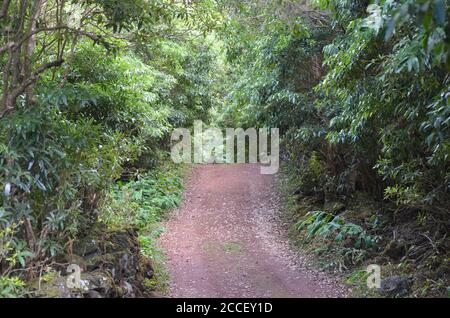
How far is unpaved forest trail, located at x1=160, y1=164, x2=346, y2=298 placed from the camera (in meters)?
7.21

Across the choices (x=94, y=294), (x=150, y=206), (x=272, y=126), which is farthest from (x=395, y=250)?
(x=150, y=206)

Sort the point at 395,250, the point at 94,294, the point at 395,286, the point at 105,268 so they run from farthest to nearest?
the point at 395,250 < the point at 395,286 < the point at 105,268 < the point at 94,294

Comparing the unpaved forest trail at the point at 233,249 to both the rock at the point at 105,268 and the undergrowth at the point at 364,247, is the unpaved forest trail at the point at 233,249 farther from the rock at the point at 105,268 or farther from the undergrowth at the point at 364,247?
the rock at the point at 105,268

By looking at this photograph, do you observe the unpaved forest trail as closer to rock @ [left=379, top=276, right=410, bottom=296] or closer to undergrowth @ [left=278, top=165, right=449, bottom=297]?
undergrowth @ [left=278, top=165, right=449, bottom=297]

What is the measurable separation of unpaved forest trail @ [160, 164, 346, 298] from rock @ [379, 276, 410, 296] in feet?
2.17

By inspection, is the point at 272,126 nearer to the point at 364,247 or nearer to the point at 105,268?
the point at 364,247

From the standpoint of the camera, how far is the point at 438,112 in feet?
16.3

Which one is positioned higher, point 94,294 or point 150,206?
point 94,294

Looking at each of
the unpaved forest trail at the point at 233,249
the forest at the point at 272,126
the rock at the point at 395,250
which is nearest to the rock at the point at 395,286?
the forest at the point at 272,126

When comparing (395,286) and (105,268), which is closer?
(105,268)

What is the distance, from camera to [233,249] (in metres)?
9.63

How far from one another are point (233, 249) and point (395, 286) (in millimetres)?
3817
